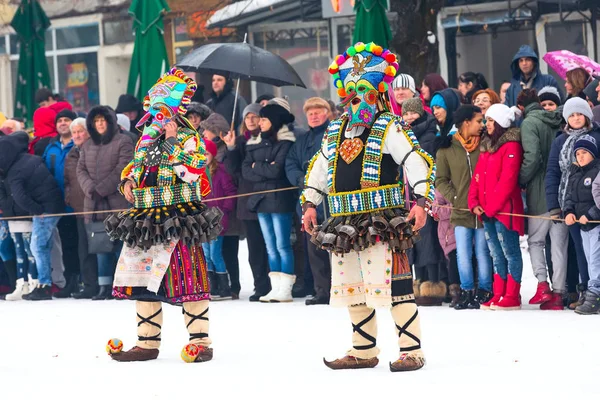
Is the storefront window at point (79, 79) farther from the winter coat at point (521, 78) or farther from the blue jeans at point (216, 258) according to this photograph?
the winter coat at point (521, 78)

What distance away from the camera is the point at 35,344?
31.2ft

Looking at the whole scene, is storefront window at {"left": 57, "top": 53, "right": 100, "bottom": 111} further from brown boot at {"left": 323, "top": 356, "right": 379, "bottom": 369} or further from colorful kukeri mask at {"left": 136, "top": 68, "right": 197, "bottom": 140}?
brown boot at {"left": 323, "top": 356, "right": 379, "bottom": 369}

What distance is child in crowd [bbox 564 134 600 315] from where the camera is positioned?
10273 mm

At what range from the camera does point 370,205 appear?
787 centimetres

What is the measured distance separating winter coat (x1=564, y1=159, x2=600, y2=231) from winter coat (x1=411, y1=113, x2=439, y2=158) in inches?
54.8

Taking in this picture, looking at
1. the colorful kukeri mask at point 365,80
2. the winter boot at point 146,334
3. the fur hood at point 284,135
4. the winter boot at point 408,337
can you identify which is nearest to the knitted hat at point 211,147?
the fur hood at point 284,135

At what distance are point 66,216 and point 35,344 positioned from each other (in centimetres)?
412

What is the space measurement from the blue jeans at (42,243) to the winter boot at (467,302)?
4.38m

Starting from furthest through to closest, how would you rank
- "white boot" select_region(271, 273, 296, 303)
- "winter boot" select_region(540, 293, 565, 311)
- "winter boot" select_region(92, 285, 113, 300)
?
"winter boot" select_region(92, 285, 113, 300), "white boot" select_region(271, 273, 296, 303), "winter boot" select_region(540, 293, 565, 311)

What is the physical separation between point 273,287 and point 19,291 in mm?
2829

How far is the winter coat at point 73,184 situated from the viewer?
1323cm

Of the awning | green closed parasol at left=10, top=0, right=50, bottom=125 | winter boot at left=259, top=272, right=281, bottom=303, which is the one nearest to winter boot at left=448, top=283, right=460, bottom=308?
winter boot at left=259, top=272, right=281, bottom=303

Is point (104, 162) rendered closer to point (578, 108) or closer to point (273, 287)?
point (273, 287)

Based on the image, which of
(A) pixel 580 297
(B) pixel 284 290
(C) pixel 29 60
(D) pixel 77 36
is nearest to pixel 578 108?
(A) pixel 580 297
